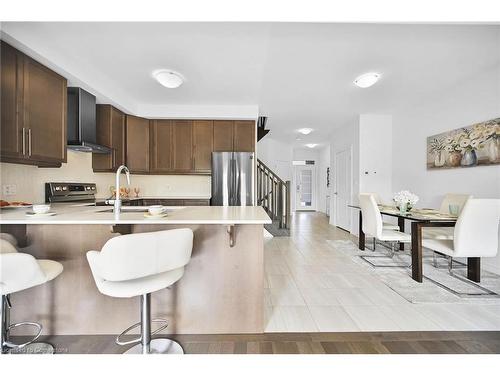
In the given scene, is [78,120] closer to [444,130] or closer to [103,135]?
[103,135]

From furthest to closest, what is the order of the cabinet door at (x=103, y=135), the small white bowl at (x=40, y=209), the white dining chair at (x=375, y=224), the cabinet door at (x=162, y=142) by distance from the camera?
1. the cabinet door at (x=162, y=142)
2. the cabinet door at (x=103, y=135)
3. the white dining chair at (x=375, y=224)
4. the small white bowl at (x=40, y=209)

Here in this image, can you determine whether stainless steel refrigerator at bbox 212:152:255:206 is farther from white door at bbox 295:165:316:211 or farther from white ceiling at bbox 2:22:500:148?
white door at bbox 295:165:316:211

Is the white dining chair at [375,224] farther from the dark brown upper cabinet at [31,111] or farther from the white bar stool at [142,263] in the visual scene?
the dark brown upper cabinet at [31,111]

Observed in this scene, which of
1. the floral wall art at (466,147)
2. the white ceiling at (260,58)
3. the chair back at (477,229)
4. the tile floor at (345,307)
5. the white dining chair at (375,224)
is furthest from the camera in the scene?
the white dining chair at (375,224)

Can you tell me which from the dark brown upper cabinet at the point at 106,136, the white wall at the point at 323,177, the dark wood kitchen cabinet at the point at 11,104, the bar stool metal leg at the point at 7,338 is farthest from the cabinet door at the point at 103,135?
the white wall at the point at 323,177

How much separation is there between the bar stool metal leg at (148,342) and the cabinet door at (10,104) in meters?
1.75

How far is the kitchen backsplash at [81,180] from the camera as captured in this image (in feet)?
8.31

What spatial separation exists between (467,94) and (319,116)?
2367mm

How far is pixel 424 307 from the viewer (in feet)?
7.09

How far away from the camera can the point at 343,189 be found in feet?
19.5

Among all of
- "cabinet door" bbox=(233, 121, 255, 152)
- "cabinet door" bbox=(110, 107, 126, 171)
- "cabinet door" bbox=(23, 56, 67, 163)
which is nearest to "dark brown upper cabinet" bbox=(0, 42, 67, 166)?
"cabinet door" bbox=(23, 56, 67, 163)

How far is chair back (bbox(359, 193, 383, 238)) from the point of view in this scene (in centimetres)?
323
